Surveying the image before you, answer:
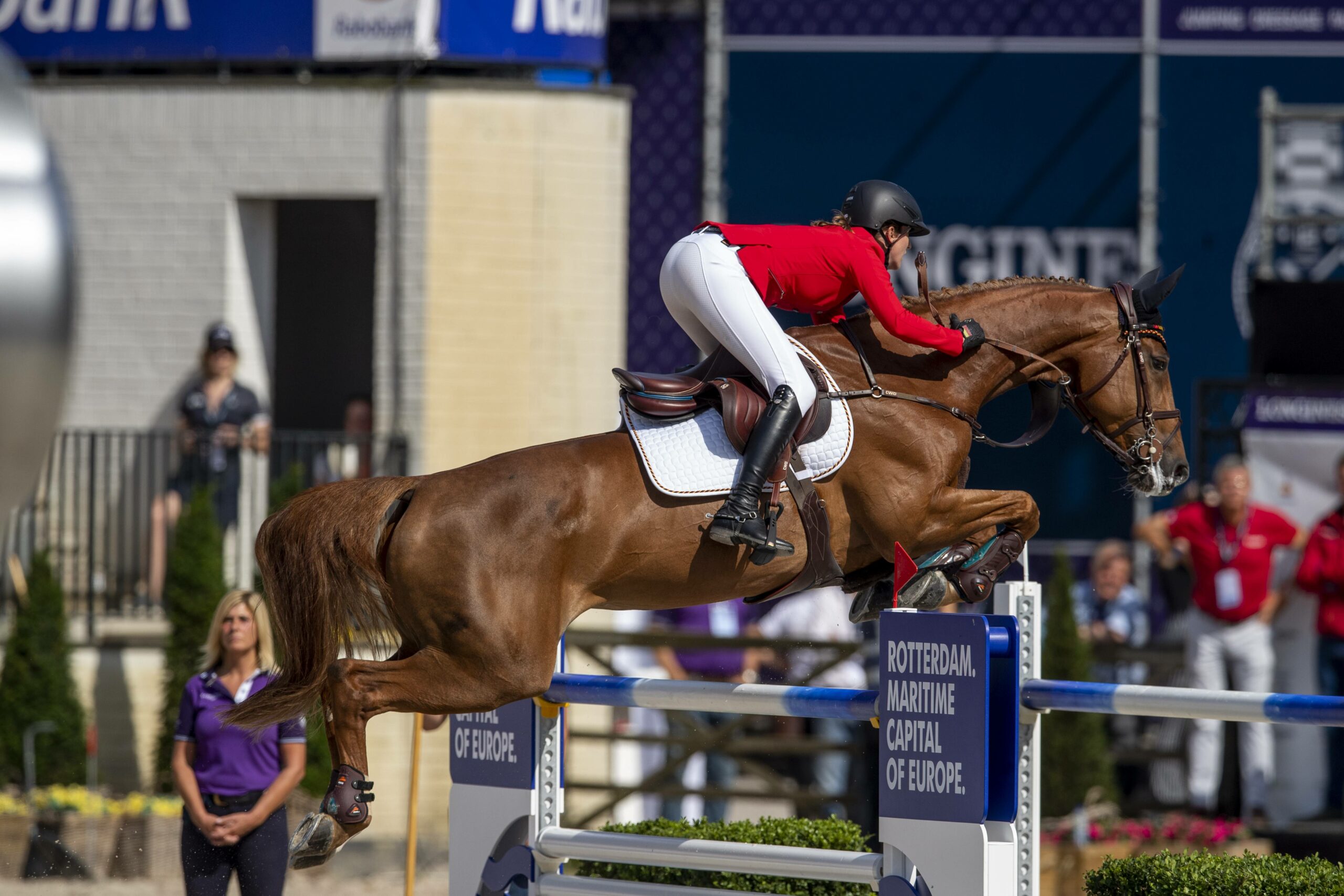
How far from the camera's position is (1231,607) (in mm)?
9383

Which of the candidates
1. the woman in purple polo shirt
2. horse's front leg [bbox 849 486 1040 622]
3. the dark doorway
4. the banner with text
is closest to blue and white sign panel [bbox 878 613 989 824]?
horse's front leg [bbox 849 486 1040 622]

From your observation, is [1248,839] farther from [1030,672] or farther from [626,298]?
[626,298]

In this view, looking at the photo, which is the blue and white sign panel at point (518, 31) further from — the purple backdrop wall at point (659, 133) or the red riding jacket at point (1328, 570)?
the red riding jacket at point (1328, 570)

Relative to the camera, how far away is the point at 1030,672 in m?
4.73

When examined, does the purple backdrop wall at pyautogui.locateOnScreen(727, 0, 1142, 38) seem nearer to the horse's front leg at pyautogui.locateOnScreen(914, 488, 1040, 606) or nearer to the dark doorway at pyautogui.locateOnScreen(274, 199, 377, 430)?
the dark doorway at pyautogui.locateOnScreen(274, 199, 377, 430)

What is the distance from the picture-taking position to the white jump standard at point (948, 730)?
4.50 m

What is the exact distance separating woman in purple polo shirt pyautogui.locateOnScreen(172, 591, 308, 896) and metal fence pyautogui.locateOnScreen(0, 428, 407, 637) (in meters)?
4.24

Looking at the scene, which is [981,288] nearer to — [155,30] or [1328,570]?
[1328,570]

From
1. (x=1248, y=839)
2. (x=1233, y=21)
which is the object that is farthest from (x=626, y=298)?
(x=1248, y=839)

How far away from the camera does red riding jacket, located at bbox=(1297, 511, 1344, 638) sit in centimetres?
916

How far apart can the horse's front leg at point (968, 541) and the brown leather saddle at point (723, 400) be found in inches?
17.7

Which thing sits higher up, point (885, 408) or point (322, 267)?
point (322, 267)

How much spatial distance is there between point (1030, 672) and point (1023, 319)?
4.30 feet

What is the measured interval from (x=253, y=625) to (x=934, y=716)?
8.66 ft
